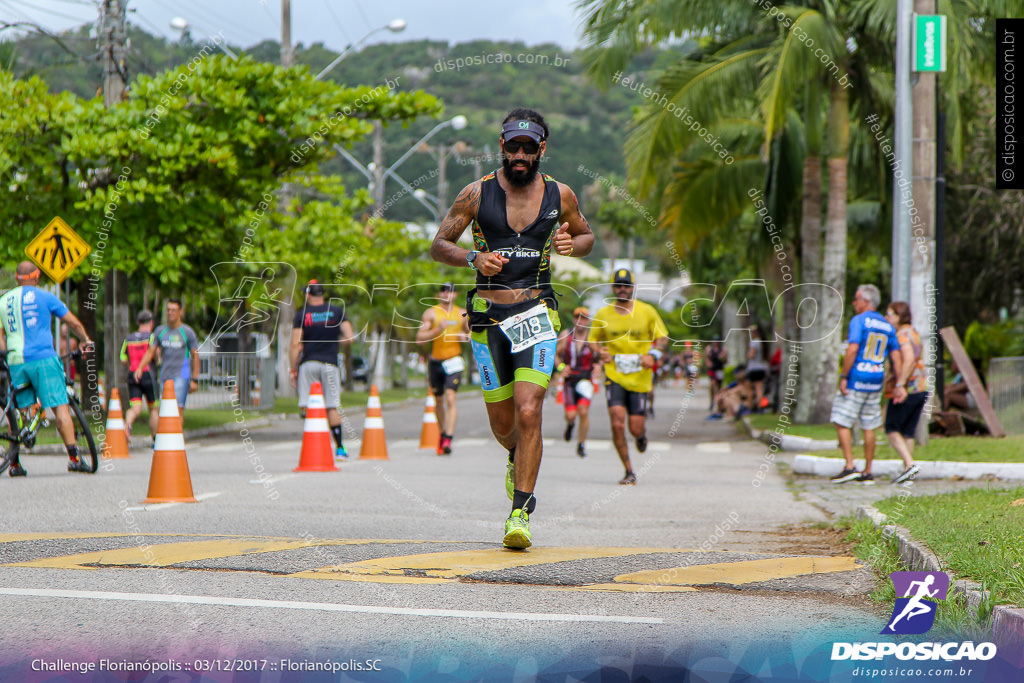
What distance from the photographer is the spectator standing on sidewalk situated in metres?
11.9

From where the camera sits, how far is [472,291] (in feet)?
22.0

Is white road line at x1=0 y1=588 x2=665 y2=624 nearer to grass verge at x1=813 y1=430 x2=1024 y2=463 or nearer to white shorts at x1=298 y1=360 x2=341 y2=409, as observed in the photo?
grass verge at x1=813 y1=430 x2=1024 y2=463

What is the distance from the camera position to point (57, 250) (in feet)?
51.9

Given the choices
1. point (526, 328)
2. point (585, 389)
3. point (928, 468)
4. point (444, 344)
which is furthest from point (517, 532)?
point (585, 389)

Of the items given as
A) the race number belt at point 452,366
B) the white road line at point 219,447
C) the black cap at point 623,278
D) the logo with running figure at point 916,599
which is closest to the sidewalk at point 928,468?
the black cap at point 623,278

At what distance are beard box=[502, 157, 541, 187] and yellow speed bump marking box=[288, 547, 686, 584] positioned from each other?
1920mm

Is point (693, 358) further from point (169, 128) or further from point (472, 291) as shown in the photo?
point (472, 291)

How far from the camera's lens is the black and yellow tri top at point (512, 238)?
→ 646 cm

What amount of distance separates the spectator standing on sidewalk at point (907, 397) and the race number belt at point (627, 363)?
251cm

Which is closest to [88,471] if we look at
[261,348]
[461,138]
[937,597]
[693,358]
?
[937,597]

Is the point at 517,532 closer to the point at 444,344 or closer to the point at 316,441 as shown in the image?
the point at 316,441

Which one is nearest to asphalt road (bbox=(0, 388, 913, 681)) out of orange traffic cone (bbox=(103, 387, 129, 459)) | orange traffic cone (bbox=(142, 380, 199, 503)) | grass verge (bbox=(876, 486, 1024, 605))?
orange traffic cone (bbox=(142, 380, 199, 503))

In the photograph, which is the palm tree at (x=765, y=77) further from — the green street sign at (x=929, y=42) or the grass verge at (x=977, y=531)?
the grass verge at (x=977, y=531)

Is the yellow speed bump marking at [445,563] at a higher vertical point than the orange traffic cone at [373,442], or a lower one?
higher
